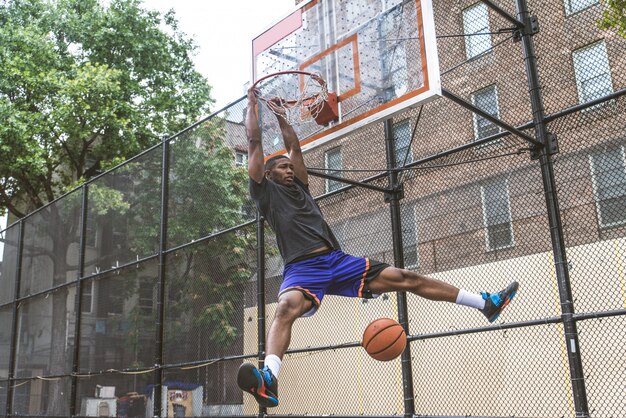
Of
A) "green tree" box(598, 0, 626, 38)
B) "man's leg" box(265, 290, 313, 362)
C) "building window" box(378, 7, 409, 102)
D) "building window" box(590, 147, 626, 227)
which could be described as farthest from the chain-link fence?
"man's leg" box(265, 290, 313, 362)

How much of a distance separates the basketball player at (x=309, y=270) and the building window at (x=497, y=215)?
1312 millimetres

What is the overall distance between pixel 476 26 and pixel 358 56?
51.6 inches

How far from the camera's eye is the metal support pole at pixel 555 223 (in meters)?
4.54

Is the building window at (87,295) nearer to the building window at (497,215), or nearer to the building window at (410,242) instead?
the building window at (410,242)

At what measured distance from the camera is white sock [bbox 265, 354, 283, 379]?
376 centimetres

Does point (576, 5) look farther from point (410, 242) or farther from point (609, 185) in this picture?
point (410, 242)

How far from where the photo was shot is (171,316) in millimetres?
8484

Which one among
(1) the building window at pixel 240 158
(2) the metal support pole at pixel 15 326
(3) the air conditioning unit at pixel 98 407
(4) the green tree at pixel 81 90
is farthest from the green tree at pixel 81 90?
(1) the building window at pixel 240 158

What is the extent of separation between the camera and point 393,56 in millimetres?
5102

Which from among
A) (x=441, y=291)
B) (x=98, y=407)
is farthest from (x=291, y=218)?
(x=98, y=407)

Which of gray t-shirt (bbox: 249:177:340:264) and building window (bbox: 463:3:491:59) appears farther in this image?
building window (bbox: 463:3:491:59)

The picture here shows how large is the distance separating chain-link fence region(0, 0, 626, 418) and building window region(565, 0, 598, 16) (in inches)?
0.6

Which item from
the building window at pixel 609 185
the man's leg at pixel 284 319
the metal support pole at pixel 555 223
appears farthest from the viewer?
the building window at pixel 609 185

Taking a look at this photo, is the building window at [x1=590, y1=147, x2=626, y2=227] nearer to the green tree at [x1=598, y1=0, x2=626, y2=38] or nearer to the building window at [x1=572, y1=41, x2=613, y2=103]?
the building window at [x1=572, y1=41, x2=613, y2=103]
